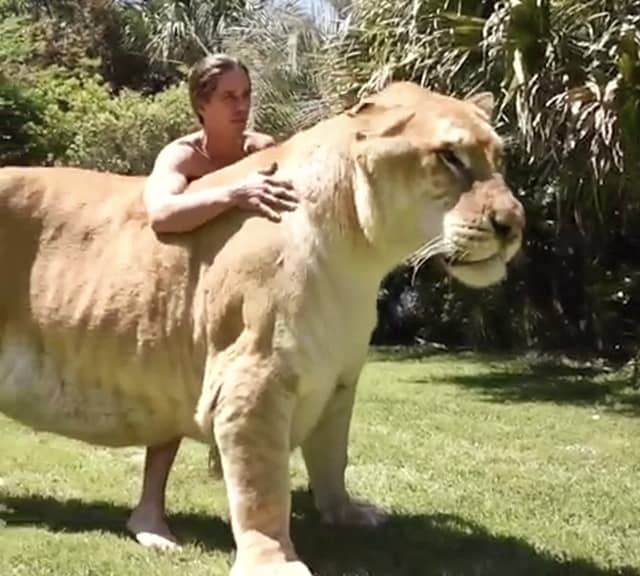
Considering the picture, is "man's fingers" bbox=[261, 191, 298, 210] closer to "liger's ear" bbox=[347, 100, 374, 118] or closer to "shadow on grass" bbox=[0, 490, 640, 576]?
"liger's ear" bbox=[347, 100, 374, 118]

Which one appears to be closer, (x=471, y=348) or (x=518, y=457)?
(x=518, y=457)

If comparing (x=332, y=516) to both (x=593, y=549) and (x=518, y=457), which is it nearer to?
(x=593, y=549)

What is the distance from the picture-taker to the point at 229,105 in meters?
5.11

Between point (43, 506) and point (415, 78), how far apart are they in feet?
19.5

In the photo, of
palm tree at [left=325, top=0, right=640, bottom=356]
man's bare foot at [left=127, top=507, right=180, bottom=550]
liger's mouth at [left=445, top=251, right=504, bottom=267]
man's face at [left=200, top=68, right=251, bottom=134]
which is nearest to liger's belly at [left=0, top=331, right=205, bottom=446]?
man's bare foot at [left=127, top=507, right=180, bottom=550]

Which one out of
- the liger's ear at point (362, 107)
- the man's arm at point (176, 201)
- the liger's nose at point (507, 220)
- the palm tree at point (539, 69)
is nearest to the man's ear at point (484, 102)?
the liger's ear at point (362, 107)

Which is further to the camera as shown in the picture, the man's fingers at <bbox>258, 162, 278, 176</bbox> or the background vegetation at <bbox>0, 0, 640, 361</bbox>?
the background vegetation at <bbox>0, 0, 640, 361</bbox>

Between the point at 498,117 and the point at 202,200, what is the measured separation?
586 centimetres

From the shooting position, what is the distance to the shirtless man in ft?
15.1

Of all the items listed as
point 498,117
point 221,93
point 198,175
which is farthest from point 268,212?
point 498,117

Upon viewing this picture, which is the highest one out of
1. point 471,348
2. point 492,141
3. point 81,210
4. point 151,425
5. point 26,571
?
point 492,141

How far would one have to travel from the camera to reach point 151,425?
15.8 feet

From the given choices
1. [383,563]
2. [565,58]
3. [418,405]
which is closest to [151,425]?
[383,563]

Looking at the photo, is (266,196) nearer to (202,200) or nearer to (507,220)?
(202,200)
